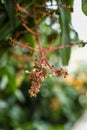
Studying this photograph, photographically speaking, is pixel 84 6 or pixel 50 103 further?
pixel 50 103

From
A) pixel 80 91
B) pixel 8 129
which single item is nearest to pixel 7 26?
pixel 8 129

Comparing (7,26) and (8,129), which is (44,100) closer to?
(8,129)

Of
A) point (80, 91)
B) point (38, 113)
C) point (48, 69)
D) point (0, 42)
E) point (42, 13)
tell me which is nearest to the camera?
point (48, 69)

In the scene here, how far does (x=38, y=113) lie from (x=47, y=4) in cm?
192

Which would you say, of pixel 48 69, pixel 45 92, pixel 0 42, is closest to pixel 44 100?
pixel 45 92

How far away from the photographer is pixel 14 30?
0.90 meters

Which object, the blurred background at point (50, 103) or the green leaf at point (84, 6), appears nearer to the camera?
the green leaf at point (84, 6)

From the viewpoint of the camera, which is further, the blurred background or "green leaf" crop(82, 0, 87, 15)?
the blurred background

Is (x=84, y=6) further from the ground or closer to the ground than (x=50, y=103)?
closer to the ground

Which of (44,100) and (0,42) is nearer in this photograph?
(0,42)

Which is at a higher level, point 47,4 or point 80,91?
point 80,91

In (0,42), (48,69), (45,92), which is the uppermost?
(45,92)

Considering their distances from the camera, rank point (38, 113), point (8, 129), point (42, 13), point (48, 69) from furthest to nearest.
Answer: point (38, 113) → point (8, 129) → point (42, 13) → point (48, 69)

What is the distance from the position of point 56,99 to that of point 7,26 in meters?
1.87
